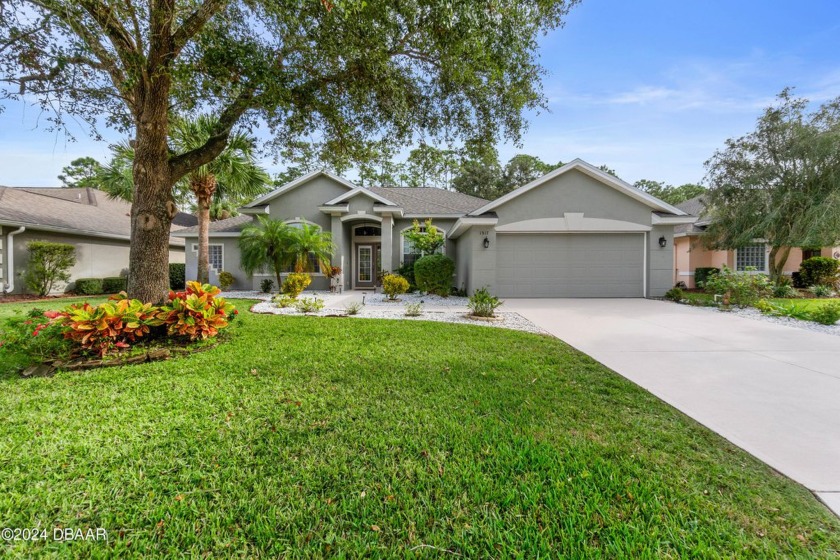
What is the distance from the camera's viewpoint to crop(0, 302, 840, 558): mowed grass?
182cm

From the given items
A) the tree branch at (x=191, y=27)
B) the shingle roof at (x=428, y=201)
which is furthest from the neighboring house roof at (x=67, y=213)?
the shingle roof at (x=428, y=201)

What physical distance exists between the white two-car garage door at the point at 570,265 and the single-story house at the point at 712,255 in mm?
6839

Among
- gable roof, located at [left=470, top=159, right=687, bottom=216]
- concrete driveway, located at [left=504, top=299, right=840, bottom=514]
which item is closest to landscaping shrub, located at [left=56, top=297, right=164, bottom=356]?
concrete driveway, located at [left=504, top=299, right=840, bottom=514]

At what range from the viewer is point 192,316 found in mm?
5391

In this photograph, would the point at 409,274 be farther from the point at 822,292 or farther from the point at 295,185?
the point at 822,292

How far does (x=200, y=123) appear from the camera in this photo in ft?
36.0

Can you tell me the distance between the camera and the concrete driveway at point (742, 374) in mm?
2686

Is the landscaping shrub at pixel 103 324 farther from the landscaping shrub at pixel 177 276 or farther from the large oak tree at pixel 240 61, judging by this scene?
the landscaping shrub at pixel 177 276

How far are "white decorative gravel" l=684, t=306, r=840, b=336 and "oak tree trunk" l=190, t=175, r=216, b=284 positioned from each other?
1753cm

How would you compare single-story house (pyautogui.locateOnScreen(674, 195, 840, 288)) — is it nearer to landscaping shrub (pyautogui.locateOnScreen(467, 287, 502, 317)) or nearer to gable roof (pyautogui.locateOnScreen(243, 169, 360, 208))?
landscaping shrub (pyautogui.locateOnScreen(467, 287, 502, 317))

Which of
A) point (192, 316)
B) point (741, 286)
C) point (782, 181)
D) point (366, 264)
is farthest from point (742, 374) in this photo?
point (782, 181)

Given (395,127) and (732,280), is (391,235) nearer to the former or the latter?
(395,127)

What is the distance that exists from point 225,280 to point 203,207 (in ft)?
11.1

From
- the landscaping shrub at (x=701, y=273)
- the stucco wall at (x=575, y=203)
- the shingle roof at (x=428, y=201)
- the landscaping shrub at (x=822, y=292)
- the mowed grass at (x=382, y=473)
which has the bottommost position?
the mowed grass at (x=382, y=473)
